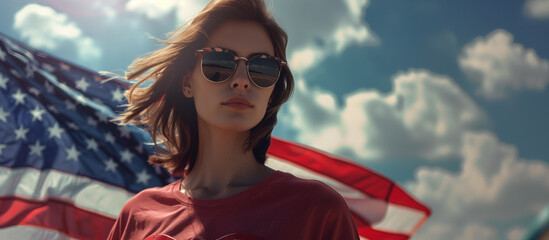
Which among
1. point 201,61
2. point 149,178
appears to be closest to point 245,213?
point 201,61

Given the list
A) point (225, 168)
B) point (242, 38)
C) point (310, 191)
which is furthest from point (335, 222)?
point (242, 38)

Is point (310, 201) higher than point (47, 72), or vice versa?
point (47, 72)

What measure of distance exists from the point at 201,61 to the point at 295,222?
1.15m

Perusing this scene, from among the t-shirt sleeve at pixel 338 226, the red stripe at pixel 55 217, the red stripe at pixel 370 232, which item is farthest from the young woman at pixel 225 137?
the red stripe at pixel 370 232

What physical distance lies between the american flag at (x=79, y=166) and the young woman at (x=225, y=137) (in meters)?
2.12

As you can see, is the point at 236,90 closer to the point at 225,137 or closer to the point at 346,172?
the point at 225,137

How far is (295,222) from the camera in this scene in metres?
2.58

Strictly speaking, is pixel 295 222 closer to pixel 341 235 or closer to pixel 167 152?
pixel 341 235

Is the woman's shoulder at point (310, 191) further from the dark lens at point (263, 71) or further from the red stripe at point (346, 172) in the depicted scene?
the red stripe at point (346, 172)

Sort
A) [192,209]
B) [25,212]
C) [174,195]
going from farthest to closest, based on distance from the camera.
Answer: [25,212] → [174,195] → [192,209]

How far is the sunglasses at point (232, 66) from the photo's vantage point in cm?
290

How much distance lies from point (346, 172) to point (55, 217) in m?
3.13

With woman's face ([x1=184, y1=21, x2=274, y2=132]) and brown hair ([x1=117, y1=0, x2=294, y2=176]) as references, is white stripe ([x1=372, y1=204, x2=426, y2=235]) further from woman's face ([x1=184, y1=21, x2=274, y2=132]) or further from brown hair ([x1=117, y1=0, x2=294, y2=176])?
woman's face ([x1=184, y1=21, x2=274, y2=132])

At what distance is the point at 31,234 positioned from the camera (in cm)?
501
